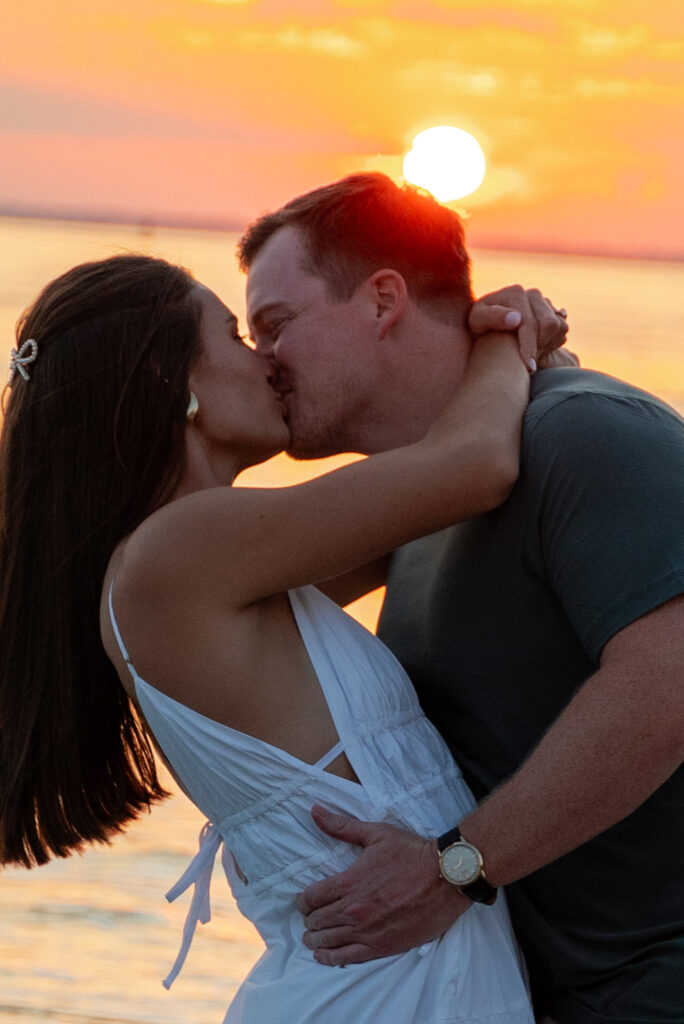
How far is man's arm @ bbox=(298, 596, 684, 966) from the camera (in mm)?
1913

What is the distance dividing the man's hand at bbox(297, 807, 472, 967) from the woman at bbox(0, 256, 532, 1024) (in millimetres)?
30

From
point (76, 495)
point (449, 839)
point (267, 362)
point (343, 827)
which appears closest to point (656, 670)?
point (449, 839)

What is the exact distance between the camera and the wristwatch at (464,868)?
1.96 meters

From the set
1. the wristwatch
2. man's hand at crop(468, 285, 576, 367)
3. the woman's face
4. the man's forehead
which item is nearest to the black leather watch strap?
the wristwatch

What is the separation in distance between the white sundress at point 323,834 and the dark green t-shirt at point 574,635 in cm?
10

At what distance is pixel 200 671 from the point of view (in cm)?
203

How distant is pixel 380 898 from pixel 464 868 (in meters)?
0.14

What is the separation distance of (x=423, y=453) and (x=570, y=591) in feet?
1.04

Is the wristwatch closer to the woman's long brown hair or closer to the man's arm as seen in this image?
the man's arm

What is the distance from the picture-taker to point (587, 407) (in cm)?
211

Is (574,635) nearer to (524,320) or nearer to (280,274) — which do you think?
(524,320)

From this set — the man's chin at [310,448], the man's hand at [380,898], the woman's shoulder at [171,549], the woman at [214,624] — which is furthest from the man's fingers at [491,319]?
the man's hand at [380,898]

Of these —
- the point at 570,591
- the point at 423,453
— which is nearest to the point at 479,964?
the point at 570,591

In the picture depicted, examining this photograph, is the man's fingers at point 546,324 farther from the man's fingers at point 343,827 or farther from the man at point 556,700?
the man's fingers at point 343,827
